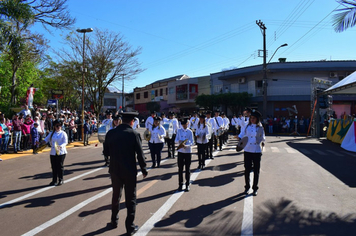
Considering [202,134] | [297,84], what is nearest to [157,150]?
[202,134]

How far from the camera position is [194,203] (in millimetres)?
5973

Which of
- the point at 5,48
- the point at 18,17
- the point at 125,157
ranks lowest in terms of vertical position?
the point at 125,157

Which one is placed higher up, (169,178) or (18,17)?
(18,17)

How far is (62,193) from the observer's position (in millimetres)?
6781

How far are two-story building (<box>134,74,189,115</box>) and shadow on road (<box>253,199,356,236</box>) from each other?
4828cm

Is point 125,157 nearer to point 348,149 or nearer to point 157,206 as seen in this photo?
point 157,206

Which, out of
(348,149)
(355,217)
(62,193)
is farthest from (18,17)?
(348,149)

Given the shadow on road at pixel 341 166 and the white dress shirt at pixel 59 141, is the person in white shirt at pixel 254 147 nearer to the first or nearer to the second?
the shadow on road at pixel 341 166

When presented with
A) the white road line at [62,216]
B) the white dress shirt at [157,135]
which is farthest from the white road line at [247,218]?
the white dress shirt at [157,135]

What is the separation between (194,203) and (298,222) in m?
2.03

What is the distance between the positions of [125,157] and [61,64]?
21.1m

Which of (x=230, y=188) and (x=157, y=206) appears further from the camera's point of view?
(x=230, y=188)

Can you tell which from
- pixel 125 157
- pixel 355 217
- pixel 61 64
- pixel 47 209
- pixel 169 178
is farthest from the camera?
pixel 61 64

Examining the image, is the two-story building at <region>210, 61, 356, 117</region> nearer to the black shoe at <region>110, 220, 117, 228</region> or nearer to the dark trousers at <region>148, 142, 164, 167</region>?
the dark trousers at <region>148, 142, 164, 167</region>
